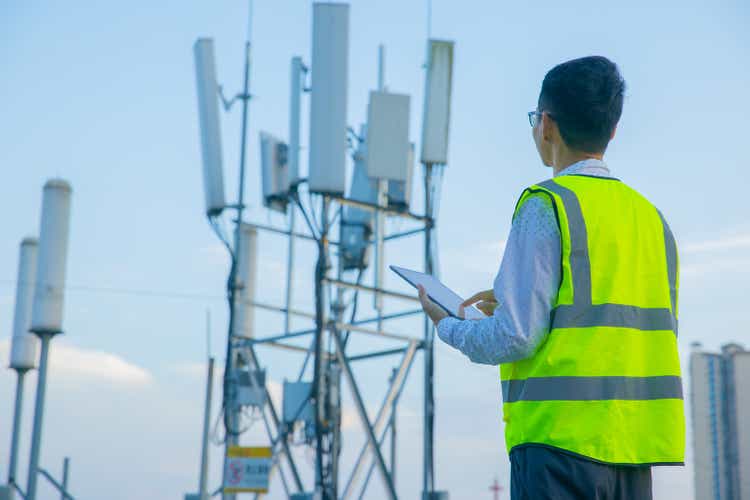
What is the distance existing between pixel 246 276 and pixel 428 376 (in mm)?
5667

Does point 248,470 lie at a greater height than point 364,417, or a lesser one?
lesser

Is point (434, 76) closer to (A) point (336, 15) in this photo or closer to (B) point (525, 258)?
(A) point (336, 15)

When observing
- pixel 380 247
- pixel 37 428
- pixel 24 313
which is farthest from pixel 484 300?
pixel 24 313

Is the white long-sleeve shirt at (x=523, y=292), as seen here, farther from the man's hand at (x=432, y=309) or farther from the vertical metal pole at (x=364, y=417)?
the vertical metal pole at (x=364, y=417)

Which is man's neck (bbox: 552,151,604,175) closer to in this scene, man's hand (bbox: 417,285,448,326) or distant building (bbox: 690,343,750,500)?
man's hand (bbox: 417,285,448,326)

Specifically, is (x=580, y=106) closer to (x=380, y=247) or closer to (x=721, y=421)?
(x=380, y=247)

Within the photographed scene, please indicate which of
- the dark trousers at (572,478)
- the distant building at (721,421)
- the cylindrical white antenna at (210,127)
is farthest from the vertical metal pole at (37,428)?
the dark trousers at (572,478)

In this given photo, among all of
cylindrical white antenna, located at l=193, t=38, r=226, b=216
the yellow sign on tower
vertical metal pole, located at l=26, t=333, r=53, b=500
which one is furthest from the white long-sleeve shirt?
cylindrical white antenna, located at l=193, t=38, r=226, b=216

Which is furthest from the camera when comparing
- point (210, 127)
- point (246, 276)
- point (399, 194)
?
point (246, 276)

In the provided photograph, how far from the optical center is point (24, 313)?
747 inches

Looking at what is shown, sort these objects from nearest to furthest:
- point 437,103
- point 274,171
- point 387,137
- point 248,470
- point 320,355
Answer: point 320,355 → point 387,137 → point 437,103 → point 248,470 → point 274,171

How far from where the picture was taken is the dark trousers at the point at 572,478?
8.54ft

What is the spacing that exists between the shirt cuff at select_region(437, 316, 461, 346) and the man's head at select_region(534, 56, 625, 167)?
49cm

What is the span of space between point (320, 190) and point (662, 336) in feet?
40.0
